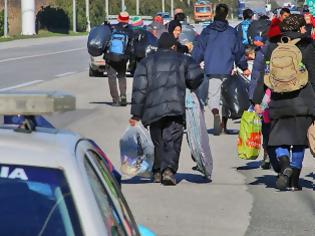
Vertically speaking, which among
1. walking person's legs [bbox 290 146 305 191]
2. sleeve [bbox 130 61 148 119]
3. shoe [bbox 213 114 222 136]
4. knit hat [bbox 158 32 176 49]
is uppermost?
knit hat [bbox 158 32 176 49]

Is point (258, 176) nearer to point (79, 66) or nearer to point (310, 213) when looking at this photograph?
point (310, 213)

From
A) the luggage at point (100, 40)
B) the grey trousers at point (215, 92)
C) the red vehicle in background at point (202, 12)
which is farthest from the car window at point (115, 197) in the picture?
the red vehicle in background at point (202, 12)

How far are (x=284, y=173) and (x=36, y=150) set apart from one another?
706 cm

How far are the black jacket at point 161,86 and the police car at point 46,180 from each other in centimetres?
684

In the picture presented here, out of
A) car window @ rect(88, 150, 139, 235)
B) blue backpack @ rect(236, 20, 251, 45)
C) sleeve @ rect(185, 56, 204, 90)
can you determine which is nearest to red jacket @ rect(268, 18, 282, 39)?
sleeve @ rect(185, 56, 204, 90)

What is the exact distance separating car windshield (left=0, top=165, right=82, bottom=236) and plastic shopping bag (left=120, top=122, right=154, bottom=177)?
7.11 metres

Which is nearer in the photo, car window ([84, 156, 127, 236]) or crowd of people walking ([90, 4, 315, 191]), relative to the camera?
car window ([84, 156, 127, 236])

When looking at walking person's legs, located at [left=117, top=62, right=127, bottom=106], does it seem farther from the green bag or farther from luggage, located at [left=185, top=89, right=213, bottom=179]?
luggage, located at [left=185, top=89, right=213, bottom=179]

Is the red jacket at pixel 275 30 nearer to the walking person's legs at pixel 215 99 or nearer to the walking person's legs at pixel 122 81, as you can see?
the walking person's legs at pixel 215 99

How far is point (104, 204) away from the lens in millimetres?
3365

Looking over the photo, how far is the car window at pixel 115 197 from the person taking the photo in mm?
3563

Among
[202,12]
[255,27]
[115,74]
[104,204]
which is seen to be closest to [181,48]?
[115,74]

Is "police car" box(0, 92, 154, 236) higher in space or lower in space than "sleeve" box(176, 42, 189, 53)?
higher

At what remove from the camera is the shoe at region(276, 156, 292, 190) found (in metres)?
9.98
